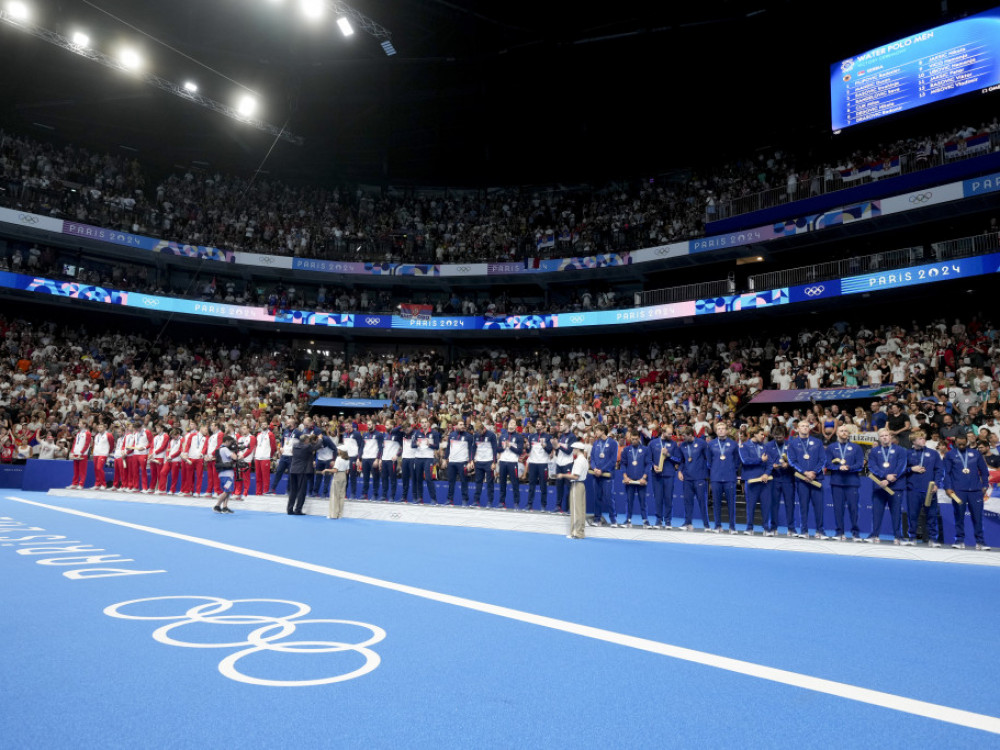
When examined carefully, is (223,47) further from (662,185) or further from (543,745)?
(543,745)

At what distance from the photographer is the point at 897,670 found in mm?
3789

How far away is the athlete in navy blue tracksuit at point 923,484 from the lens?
32.2 ft

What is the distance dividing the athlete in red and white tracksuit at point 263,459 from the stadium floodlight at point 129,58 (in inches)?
685

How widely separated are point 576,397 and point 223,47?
23007 mm

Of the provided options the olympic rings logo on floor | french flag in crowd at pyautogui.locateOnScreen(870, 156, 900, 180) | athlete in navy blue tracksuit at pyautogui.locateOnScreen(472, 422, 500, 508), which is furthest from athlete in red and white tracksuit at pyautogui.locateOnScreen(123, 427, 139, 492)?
french flag in crowd at pyautogui.locateOnScreen(870, 156, 900, 180)

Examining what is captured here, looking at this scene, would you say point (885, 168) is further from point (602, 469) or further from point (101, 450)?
point (101, 450)

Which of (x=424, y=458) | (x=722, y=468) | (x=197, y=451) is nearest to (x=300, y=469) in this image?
(x=424, y=458)

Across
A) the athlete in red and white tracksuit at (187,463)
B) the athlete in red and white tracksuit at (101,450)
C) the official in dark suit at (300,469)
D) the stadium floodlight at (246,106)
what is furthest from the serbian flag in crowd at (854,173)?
the athlete in red and white tracksuit at (101,450)

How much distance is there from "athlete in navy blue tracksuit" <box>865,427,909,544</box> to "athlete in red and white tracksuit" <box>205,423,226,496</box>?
1397 centimetres

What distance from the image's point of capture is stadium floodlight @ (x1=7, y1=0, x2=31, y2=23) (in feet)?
67.5

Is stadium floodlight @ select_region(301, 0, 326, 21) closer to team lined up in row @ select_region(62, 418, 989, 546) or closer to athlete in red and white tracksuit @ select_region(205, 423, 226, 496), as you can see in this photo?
team lined up in row @ select_region(62, 418, 989, 546)

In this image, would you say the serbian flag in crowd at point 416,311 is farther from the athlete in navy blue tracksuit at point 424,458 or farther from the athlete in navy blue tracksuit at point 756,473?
the athlete in navy blue tracksuit at point 756,473

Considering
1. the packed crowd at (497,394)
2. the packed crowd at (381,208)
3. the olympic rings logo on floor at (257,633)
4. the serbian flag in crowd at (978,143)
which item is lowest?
the olympic rings logo on floor at (257,633)

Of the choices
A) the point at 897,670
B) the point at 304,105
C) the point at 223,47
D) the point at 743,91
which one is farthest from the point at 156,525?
the point at 743,91
